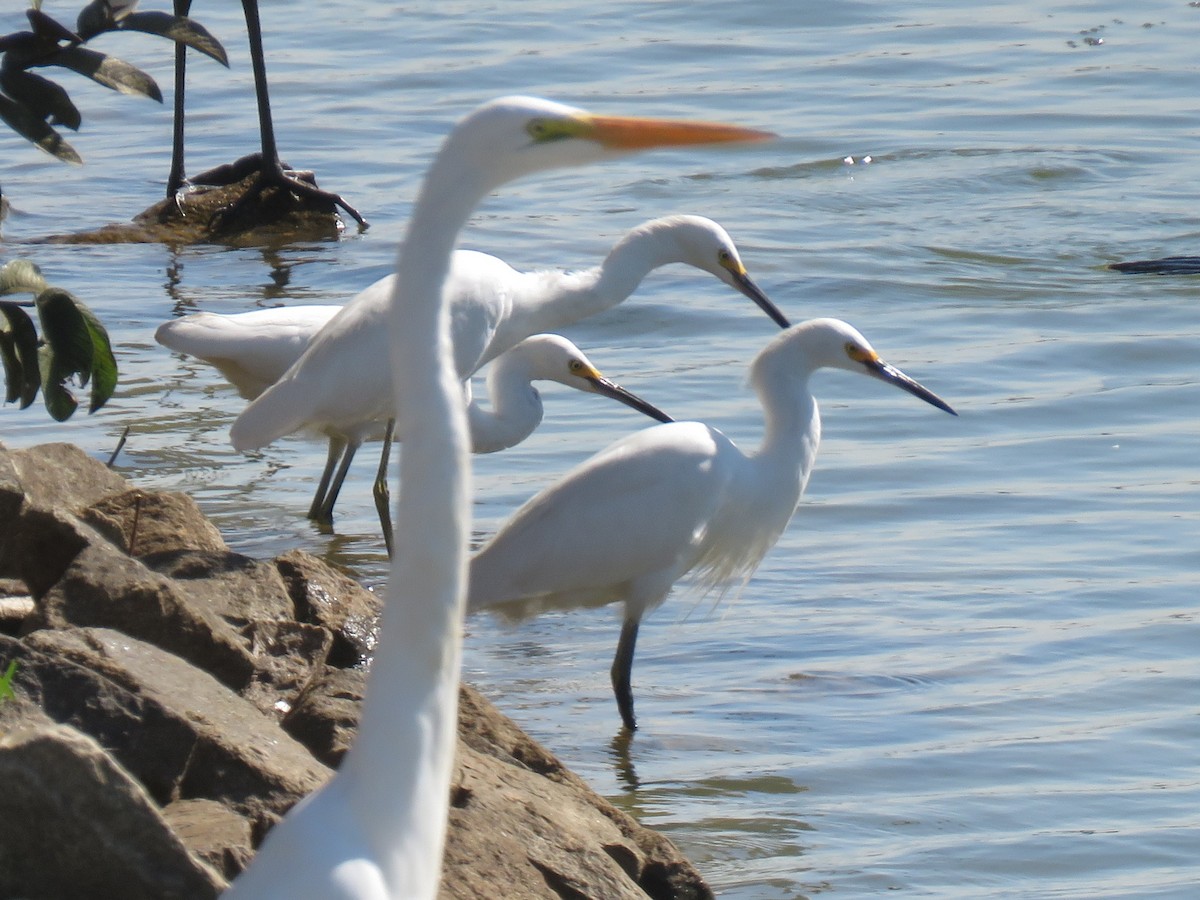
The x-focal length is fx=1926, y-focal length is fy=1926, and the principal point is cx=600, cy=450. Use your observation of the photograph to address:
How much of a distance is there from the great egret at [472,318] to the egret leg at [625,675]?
135 centimetres

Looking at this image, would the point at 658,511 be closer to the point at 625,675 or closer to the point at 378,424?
the point at 625,675

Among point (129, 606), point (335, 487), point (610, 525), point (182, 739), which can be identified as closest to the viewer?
point (182, 739)

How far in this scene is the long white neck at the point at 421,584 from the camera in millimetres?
2283

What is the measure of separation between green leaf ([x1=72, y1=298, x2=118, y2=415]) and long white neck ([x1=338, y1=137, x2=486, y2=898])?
2.00 m

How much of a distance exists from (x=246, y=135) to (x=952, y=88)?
19.6ft

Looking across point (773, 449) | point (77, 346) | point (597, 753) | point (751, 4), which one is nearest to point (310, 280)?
point (773, 449)

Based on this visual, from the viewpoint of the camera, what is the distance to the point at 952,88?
54.0ft

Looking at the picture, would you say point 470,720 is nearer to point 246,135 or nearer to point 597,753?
point 597,753

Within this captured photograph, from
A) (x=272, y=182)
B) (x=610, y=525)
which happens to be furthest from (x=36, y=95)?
(x=272, y=182)

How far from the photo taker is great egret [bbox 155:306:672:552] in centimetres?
729

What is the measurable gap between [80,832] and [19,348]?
59.6 inches

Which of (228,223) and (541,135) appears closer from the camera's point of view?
(541,135)

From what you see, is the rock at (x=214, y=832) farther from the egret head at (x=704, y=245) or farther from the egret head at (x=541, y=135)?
the egret head at (x=704, y=245)

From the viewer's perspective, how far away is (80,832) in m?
2.89
